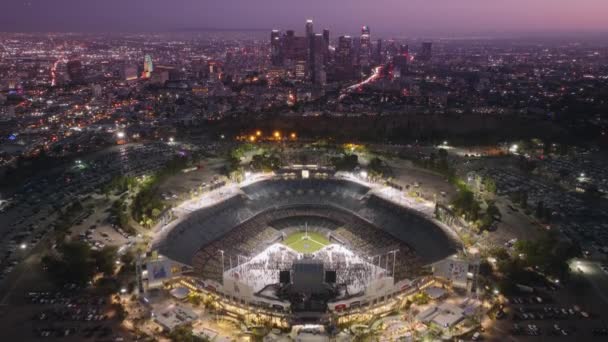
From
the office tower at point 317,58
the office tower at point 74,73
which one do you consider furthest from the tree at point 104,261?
the office tower at point 74,73

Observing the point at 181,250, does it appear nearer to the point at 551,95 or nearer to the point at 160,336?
the point at 160,336

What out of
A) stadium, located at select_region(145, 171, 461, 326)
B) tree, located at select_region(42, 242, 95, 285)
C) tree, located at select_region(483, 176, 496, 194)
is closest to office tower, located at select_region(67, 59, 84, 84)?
stadium, located at select_region(145, 171, 461, 326)

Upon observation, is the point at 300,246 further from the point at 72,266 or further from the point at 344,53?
the point at 344,53

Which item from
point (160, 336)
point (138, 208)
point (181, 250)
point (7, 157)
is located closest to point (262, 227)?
point (181, 250)

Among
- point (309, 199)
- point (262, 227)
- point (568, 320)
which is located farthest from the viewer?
point (309, 199)

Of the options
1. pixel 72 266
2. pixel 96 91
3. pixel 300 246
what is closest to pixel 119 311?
pixel 72 266

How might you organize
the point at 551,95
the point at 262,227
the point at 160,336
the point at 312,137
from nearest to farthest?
1. the point at 160,336
2. the point at 262,227
3. the point at 312,137
4. the point at 551,95

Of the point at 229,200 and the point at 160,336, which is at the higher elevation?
the point at 229,200
